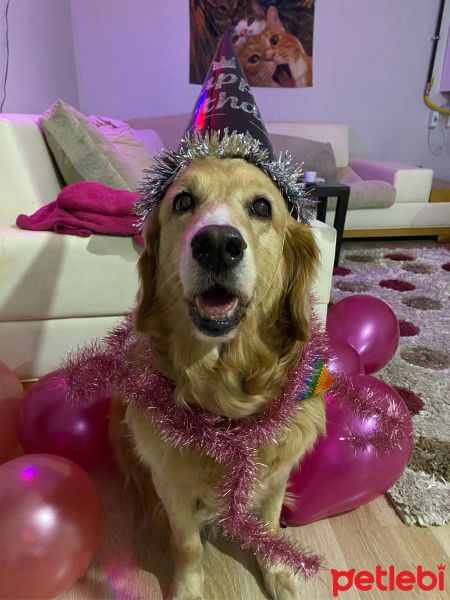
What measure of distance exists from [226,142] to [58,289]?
0.97 metres

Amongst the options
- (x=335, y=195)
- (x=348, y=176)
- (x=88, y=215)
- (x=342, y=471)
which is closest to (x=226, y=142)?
(x=88, y=215)

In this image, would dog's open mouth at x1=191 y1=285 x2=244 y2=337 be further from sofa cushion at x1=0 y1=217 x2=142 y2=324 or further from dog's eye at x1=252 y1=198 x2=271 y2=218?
sofa cushion at x1=0 y1=217 x2=142 y2=324

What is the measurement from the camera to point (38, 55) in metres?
3.10

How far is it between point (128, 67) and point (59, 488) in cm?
445

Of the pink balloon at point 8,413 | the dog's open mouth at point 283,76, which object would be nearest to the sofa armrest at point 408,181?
→ the dog's open mouth at point 283,76

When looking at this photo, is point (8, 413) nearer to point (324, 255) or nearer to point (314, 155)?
point (324, 255)

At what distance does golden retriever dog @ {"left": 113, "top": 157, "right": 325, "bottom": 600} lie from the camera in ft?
3.08

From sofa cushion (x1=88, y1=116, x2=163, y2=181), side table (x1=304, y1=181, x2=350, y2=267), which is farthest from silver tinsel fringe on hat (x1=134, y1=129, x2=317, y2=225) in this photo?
side table (x1=304, y1=181, x2=350, y2=267)

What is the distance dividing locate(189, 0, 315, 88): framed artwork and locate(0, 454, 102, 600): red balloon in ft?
14.7

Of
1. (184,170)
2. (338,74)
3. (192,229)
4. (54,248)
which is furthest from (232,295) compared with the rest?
(338,74)

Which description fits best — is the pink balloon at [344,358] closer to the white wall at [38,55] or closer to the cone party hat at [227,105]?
the cone party hat at [227,105]

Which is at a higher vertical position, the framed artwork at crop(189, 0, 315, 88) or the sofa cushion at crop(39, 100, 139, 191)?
the framed artwork at crop(189, 0, 315, 88)

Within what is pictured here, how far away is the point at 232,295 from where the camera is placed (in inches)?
34.4

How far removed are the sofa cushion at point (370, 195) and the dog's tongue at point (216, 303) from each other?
3.19m
